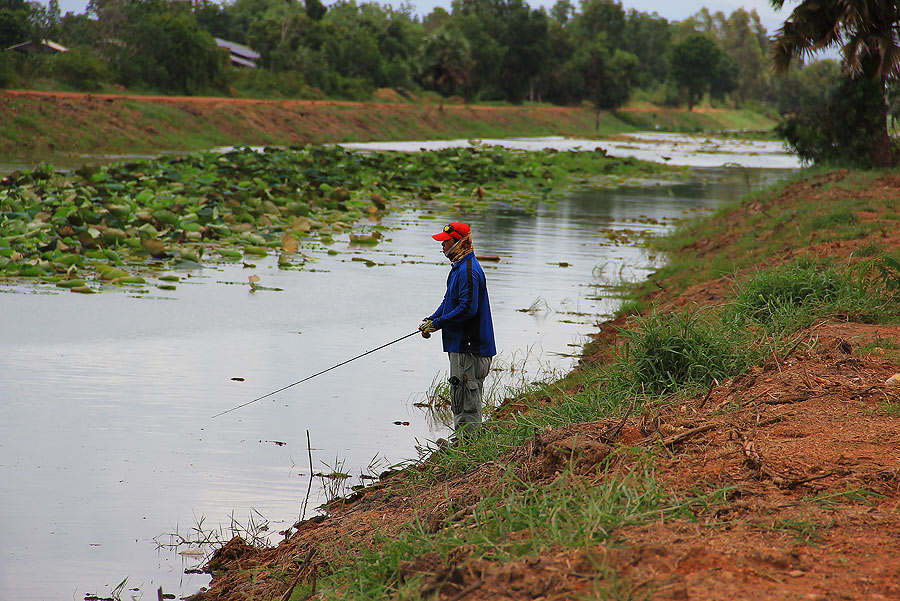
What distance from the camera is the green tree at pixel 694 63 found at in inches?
3460

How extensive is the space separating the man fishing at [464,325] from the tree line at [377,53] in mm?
22348

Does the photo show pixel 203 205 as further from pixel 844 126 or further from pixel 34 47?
pixel 34 47

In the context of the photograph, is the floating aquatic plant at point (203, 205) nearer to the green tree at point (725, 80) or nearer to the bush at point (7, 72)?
the bush at point (7, 72)

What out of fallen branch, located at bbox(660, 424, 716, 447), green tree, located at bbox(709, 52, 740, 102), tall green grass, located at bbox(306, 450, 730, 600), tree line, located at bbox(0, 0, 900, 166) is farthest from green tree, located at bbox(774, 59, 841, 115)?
tall green grass, located at bbox(306, 450, 730, 600)

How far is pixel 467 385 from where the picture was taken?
6285 millimetres

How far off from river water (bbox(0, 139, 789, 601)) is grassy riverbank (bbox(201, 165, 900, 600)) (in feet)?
2.13

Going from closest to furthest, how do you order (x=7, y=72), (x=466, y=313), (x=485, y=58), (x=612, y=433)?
(x=612, y=433)
(x=466, y=313)
(x=7, y=72)
(x=485, y=58)

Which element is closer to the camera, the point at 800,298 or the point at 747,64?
the point at 800,298

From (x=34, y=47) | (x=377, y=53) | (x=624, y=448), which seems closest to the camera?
(x=624, y=448)

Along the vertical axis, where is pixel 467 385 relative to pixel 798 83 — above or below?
below

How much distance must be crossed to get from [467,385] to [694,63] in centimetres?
8774

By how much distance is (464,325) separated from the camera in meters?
6.21

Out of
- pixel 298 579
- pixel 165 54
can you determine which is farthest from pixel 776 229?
pixel 165 54

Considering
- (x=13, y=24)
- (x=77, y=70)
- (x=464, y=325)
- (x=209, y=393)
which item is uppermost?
(x=13, y=24)
